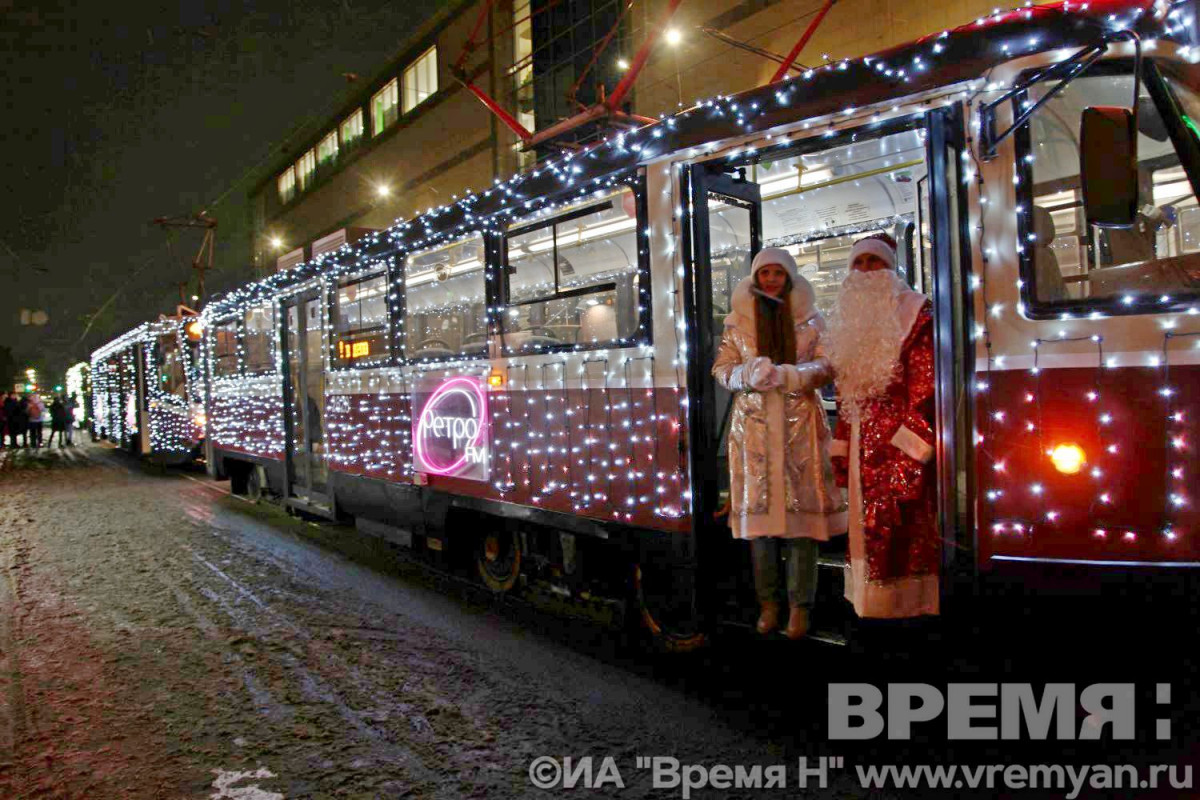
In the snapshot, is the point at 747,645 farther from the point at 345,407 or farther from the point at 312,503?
the point at 312,503

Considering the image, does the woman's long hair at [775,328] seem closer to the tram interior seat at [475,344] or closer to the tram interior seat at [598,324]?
the tram interior seat at [598,324]

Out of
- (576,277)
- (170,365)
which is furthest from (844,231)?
(170,365)

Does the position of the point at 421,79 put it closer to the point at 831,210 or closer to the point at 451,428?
the point at 831,210

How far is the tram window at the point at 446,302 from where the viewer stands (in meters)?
5.77

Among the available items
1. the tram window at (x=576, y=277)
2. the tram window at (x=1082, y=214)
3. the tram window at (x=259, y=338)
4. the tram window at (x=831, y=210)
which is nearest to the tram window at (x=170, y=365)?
the tram window at (x=259, y=338)

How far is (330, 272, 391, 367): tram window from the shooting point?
23.0 ft

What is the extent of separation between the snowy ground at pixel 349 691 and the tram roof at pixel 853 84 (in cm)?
236

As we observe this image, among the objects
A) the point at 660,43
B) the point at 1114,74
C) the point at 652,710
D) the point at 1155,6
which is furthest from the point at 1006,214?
the point at 660,43

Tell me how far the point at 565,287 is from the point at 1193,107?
3.09 m

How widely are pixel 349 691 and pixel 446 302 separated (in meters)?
2.93

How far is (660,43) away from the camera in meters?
14.8

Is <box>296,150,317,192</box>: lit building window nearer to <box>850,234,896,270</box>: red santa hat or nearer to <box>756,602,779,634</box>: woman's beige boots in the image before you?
<box>850,234,896,270</box>: red santa hat

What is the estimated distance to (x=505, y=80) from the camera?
63.9 feet

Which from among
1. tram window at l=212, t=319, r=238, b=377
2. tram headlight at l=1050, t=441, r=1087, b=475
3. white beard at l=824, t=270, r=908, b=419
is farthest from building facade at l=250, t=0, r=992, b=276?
tram headlight at l=1050, t=441, r=1087, b=475
